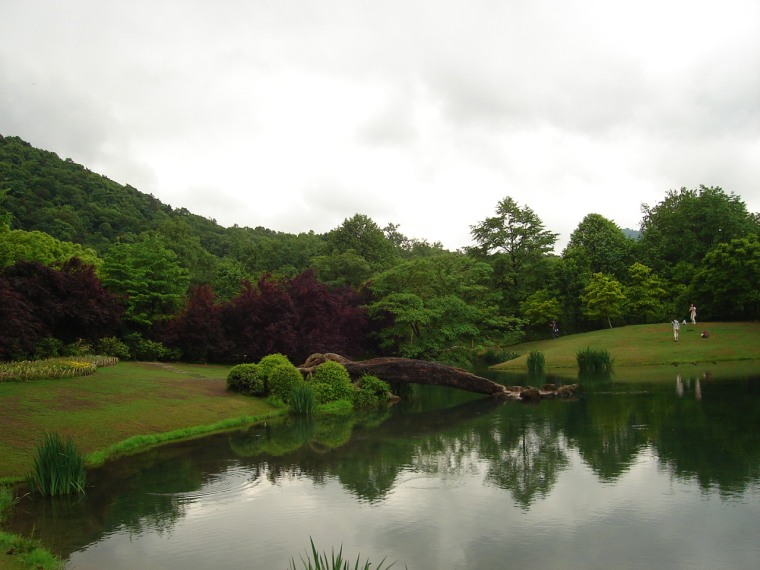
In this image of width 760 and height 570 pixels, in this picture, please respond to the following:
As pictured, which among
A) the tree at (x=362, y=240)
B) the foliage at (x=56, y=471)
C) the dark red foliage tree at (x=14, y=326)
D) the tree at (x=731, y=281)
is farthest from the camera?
the tree at (x=362, y=240)

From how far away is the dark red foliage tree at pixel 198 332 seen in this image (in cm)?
3152

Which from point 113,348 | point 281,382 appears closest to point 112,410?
point 281,382

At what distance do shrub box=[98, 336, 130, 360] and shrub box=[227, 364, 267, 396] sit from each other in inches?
362

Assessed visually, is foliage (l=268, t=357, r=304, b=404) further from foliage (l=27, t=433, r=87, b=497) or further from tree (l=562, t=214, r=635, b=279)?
tree (l=562, t=214, r=635, b=279)

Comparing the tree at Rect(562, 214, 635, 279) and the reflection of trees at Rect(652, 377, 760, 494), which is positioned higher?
the tree at Rect(562, 214, 635, 279)

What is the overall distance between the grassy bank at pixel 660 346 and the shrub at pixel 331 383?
17000 millimetres

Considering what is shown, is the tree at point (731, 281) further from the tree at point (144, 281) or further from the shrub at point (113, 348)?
the shrub at point (113, 348)

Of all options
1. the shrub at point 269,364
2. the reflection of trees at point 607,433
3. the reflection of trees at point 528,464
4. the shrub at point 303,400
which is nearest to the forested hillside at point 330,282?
the shrub at point 269,364

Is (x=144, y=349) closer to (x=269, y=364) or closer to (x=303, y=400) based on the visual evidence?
(x=269, y=364)

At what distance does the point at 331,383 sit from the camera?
78.7ft

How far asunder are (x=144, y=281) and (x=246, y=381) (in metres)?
14.2

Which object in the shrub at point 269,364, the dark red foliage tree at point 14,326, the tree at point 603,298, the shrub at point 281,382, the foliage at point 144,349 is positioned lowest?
the shrub at point 281,382

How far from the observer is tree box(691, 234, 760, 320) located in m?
40.3

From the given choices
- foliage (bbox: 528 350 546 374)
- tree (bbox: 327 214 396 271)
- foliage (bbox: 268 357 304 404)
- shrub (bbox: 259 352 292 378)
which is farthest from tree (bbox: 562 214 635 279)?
foliage (bbox: 268 357 304 404)
